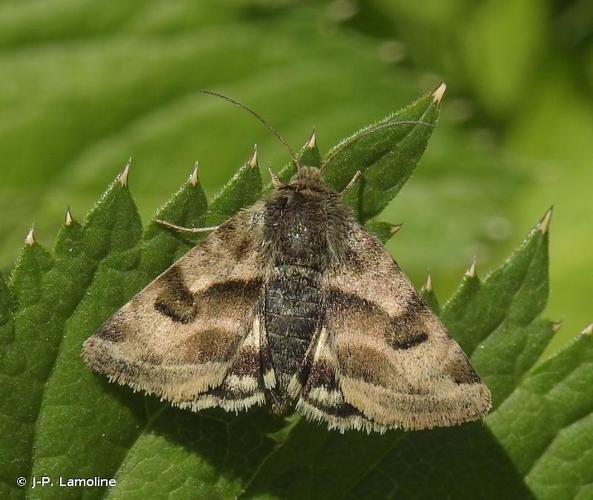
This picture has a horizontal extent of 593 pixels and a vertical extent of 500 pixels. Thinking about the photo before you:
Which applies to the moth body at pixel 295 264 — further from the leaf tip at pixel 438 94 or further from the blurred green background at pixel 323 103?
the blurred green background at pixel 323 103

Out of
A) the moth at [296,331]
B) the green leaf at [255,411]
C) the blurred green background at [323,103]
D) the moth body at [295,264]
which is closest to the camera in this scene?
the green leaf at [255,411]

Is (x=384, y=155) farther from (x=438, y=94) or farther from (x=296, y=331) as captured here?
(x=296, y=331)

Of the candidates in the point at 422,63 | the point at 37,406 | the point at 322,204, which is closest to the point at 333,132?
the point at 422,63

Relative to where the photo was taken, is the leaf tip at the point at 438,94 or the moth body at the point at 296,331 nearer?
the moth body at the point at 296,331

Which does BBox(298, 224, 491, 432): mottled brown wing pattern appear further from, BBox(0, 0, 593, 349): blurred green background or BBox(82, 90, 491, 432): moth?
BBox(0, 0, 593, 349): blurred green background

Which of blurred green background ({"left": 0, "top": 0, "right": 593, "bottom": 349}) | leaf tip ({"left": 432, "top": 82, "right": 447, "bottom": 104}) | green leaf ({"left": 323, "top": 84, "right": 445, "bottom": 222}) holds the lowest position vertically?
green leaf ({"left": 323, "top": 84, "right": 445, "bottom": 222})

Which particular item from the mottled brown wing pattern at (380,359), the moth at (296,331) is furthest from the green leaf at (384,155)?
the mottled brown wing pattern at (380,359)

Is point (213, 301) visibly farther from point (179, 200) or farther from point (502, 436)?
point (502, 436)

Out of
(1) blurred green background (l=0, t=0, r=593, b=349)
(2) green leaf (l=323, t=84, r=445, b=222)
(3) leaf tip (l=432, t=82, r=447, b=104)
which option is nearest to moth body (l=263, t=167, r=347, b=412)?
(2) green leaf (l=323, t=84, r=445, b=222)
